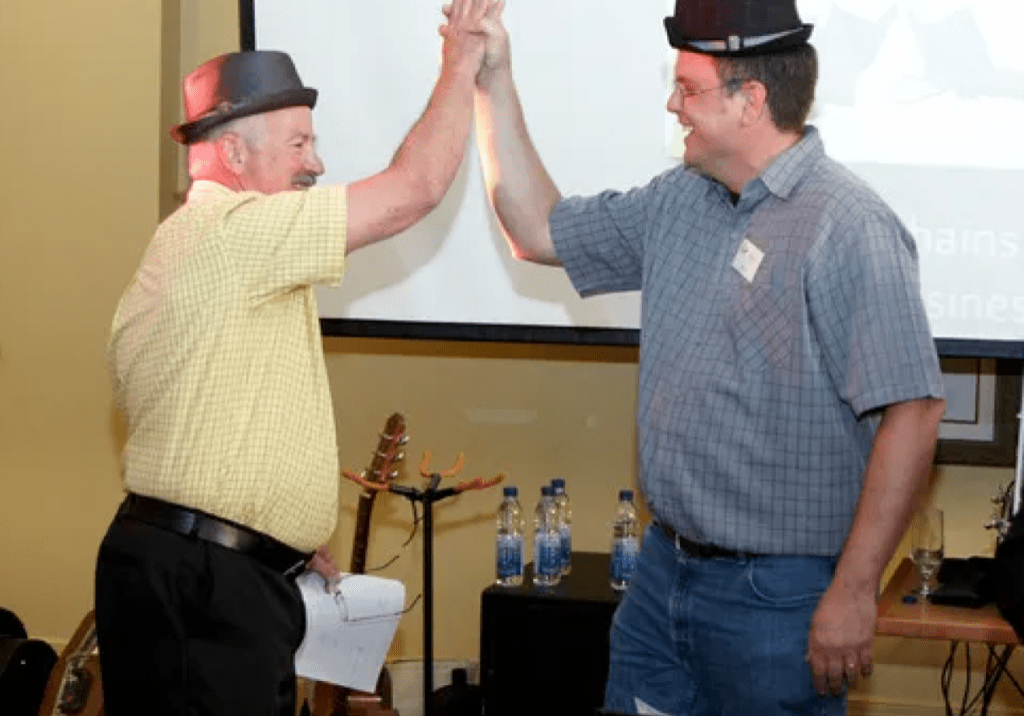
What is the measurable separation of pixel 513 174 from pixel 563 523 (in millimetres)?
1495

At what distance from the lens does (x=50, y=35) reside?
4.93 meters

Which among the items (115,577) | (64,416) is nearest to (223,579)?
(115,577)

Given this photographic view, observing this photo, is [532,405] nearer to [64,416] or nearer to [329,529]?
[64,416]

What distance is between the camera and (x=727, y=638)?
103 inches

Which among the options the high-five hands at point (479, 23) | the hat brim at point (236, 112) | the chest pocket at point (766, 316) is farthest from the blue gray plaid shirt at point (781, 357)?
the hat brim at point (236, 112)

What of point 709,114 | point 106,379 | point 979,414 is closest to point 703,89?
point 709,114

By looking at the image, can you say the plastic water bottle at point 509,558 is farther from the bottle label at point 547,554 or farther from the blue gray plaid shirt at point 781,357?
the blue gray plaid shirt at point 781,357

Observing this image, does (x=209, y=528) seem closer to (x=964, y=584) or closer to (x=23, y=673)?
(x=964, y=584)

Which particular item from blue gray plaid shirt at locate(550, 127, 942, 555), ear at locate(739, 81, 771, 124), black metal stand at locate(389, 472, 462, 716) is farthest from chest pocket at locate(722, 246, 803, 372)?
black metal stand at locate(389, 472, 462, 716)

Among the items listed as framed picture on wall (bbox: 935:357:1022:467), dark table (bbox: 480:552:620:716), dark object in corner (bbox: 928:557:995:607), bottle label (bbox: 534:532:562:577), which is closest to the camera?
dark object in corner (bbox: 928:557:995:607)

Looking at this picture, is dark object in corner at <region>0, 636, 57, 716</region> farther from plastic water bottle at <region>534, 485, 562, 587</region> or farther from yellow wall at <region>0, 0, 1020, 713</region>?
plastic water bottle at <region>534, 485, 562, 587</region>

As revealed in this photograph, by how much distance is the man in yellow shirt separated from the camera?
8.97 ft

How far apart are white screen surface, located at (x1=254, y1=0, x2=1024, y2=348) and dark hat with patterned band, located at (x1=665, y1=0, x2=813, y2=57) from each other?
59.7 inches

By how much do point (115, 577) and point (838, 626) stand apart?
47.9 inches
